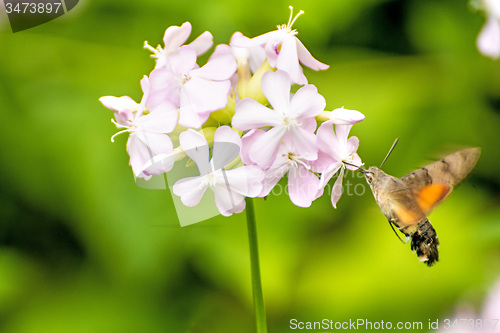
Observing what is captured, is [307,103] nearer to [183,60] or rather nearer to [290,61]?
[290,61]

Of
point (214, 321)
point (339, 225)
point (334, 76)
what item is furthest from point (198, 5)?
point (214, 321)

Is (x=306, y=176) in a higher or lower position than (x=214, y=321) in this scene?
higher

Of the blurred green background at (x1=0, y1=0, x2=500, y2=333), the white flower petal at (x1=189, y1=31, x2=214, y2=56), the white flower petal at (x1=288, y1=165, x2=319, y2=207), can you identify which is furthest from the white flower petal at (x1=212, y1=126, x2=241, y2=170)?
the blurred green background at (x1=0, y1=0, x2=500, y2=333)

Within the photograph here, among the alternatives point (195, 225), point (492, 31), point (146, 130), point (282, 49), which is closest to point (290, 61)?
point (282, 49)

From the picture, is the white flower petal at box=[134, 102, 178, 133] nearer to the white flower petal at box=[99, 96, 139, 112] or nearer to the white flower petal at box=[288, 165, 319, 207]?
the white flower petal at box=[99, 96, 139, 112]

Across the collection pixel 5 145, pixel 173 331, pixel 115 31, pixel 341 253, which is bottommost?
pixel 173 331

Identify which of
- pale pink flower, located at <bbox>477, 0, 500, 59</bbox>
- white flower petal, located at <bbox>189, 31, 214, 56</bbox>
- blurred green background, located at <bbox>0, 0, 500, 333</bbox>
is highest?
pale pink flower, located at <bbox>477, 0, 500, 59</bbox>

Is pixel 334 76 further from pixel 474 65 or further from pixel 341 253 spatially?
pixel 341 253
